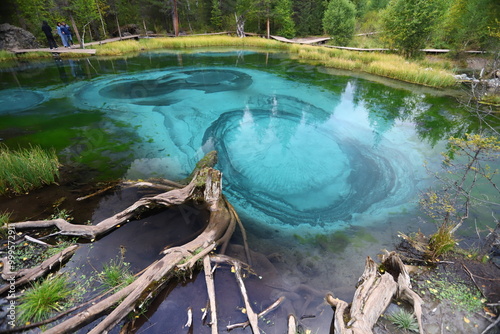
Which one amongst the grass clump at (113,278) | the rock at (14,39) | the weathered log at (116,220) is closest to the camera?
the grass clump at (113,278)

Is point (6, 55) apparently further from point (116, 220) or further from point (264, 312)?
point (264, 312)

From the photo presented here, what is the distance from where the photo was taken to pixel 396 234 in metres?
3.48

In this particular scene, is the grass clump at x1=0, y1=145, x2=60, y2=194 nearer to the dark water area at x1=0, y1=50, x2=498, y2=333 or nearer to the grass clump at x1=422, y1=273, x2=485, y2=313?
the dark water area at x1=0, y1=50, x2=498, y2=333

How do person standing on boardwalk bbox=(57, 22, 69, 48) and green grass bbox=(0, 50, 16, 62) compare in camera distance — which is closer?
green grass bbox=(0, 50, 16, 62)

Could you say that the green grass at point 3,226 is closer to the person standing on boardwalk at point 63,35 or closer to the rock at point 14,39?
the person standing on boardwalk at point 63,35

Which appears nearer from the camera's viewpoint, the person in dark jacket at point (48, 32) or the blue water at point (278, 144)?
the blue water at point (278, 144)

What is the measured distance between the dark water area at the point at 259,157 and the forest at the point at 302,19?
21.1ft

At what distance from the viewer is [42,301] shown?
6.46 ft

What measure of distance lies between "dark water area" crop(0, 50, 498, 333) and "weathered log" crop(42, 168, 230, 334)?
0.70 feet

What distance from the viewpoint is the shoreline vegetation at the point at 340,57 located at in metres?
11.2

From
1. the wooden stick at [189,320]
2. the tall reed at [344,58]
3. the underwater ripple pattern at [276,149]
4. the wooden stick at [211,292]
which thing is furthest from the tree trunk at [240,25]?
the wooden stick at [189,320]

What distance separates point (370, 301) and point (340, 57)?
52.8ft

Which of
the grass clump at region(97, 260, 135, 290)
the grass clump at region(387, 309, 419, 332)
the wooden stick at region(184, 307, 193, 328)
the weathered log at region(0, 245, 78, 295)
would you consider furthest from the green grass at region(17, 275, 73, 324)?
the grass clump at region(387, 309, 419, 332)

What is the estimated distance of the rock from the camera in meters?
14.5
